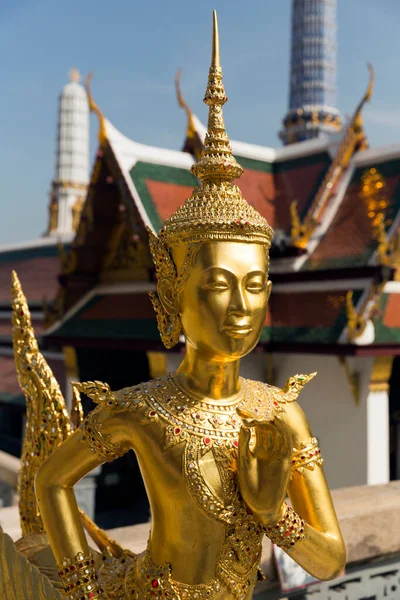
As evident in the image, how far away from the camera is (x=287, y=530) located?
6.00ft

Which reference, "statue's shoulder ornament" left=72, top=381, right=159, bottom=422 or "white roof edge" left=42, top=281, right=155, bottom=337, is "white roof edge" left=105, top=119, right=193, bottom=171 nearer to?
"white roof edge" left=42, top=281, right=155, bottom=337

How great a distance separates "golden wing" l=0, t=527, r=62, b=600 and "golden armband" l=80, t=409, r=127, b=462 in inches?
14.0

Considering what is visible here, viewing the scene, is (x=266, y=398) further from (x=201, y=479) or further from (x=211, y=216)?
(x=211, y=216)

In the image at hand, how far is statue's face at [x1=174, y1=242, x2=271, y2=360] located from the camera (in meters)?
1.85

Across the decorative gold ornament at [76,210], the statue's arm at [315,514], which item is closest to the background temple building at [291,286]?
the statue's arm at [315,514]

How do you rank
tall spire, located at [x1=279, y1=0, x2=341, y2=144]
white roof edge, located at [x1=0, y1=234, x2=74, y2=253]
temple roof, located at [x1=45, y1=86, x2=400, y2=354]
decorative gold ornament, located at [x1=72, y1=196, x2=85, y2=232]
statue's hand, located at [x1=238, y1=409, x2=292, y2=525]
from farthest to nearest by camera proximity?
1. tall spire, located at [x1=279, y1=0, x2=341, y2=144]
2. decorative gold ornament, located at [x1=72, y1=196, x2=85, y2=232]
3. white roof edge, located at [x1=0, y1=234, x2=74, y2=253]
4. temple roof, located at [x1=45, y1=86, x2=400, y2=354]
5. statue's hand, located at [x1=238, y1=409, x2=292, y2=525]

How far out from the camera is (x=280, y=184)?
8859 millimetres

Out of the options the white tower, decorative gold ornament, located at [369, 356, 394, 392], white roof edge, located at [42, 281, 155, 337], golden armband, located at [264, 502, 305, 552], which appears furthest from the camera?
the white tower

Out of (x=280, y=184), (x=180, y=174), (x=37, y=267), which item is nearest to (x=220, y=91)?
(x=180, y=174)

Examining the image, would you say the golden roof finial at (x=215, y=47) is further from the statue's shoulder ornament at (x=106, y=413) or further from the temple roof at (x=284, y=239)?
the temple roof at (x=284, y=239)

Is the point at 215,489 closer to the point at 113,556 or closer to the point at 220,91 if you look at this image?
the point at 113,556

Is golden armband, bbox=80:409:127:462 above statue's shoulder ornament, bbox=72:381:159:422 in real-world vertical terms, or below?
below

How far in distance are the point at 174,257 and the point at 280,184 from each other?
7094mm

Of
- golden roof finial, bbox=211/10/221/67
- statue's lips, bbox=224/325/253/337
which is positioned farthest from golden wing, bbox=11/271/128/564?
golden roof finial, bbox=211/10/221/67
